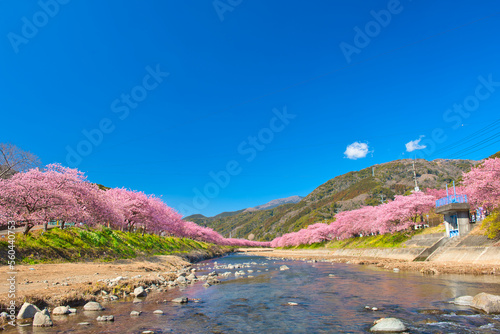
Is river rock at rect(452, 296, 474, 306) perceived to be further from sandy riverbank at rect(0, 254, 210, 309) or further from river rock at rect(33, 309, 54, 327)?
sandy riverbank at rect(0, 254, 210, 309)

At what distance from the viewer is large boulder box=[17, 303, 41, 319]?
390 inches

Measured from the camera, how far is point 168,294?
54.5 feet

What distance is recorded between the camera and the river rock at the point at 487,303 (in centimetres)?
1135

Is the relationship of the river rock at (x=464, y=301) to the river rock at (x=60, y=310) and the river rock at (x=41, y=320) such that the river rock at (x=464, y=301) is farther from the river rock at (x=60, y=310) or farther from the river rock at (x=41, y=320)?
the river rock at (x=60, y=310)

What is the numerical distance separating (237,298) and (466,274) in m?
20.5

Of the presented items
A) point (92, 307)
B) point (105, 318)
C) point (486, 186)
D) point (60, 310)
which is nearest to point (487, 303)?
point (105, 318)

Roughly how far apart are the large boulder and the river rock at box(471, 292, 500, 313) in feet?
59.0

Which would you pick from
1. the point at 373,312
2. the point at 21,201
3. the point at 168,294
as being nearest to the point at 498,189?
the point at 373,312

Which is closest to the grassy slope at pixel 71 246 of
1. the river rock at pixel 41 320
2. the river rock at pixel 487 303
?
the river rock at pixel 41 320

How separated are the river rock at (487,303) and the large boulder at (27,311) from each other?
17974 millimetres

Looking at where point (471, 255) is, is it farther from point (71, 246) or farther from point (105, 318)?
point (71, 246)

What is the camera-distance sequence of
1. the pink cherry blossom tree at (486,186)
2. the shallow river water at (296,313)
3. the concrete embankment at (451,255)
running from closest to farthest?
the shallow river water at (296,313) → the concrete embankment at (451,255) → the pink cherry blossom tree at (486,186)

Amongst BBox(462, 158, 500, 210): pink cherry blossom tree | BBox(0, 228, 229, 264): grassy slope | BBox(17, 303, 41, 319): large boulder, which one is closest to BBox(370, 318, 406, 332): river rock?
BBox(17, 303, 41, 319): large boulder

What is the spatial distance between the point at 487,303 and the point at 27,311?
18.3 m
